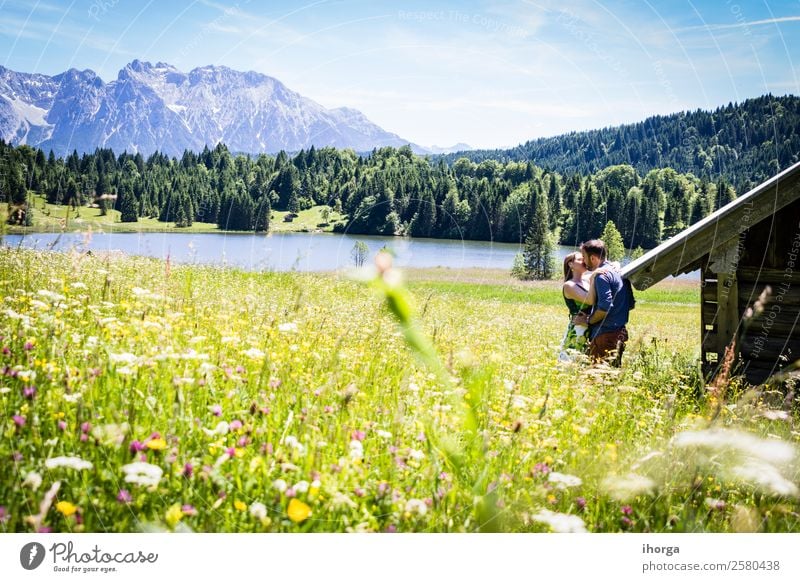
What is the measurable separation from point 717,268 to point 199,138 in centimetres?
471

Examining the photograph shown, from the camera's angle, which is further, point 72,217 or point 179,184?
point 179,184

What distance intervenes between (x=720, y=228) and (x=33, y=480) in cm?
540

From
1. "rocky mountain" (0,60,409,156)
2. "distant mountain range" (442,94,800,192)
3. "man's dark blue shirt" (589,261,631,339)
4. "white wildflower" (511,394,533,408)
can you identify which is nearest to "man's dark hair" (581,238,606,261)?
"man's dark blue shirt" (589,261,631,339)

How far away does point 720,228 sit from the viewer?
17.6ft

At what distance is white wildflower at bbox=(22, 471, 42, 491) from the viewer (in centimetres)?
228

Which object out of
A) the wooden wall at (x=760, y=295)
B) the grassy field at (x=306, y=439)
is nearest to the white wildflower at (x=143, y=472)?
the grassy field at (x=306, y=439)

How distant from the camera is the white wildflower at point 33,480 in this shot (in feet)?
7.47

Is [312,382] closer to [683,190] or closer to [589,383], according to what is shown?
[589,383]

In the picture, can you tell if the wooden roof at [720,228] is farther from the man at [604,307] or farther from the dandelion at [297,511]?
the dandelion at [297,511]

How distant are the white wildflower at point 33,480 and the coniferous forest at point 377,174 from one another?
5.08 ft

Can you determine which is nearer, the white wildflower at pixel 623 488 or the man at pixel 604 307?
the white wildflower at pixel 623 488

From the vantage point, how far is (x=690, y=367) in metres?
6.66

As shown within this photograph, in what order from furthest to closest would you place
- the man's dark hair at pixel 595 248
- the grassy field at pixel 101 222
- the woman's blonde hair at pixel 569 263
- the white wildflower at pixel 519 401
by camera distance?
the woman's blonde hair at pixel 569 263
the man's dark hair at pixel 595 248
the grassy field at pixel 101 222
the white wildflower at pixel 519 401
